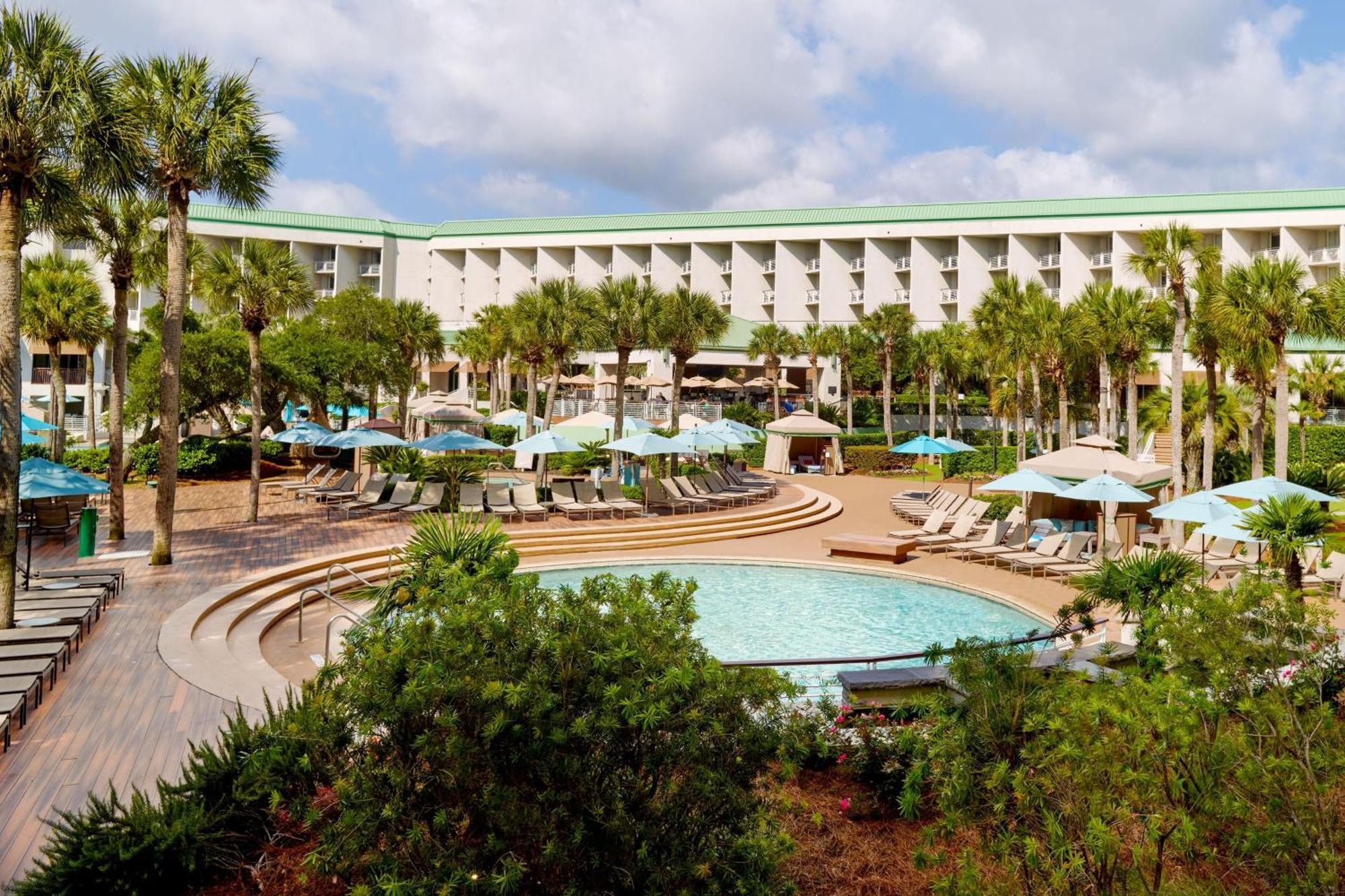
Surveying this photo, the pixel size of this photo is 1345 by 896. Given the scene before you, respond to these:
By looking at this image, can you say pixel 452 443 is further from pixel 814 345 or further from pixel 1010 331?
pixel 814 345

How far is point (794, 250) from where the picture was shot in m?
59.5

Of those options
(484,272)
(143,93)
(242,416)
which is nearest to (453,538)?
(143,93)

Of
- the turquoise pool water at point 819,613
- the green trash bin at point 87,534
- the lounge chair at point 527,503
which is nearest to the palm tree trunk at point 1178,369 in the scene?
the turquoise pool water at point 819,613

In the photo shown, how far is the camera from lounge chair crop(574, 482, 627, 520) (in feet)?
72.3

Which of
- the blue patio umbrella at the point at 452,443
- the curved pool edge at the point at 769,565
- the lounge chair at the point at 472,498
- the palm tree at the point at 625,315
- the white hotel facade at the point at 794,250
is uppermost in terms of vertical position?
the white hotel facade at the point at 794,250

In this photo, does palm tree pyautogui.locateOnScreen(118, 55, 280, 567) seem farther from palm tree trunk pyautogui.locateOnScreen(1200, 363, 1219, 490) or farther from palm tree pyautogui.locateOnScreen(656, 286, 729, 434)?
palm tree trunk pyautogui.locateOnScreen(1200, 363, 1219, 490)

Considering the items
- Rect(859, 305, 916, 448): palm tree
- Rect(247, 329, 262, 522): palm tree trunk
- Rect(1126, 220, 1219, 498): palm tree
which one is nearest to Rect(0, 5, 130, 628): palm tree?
Rect(247, 329, 262, 522): palm tree trunk

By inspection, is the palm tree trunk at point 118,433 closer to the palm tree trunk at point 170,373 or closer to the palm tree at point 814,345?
the palm tree trunk at point 170,373

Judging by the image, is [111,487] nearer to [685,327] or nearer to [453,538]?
[453,538]

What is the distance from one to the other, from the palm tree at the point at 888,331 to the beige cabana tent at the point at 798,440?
223 inches

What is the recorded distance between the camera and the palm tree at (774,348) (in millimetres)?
45000

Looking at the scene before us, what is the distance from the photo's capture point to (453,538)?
9922 mm

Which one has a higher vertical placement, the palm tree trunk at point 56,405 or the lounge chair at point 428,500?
the palm tree trunk at point 56,405

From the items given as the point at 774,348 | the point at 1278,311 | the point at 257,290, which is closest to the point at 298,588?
the point at 257,290
